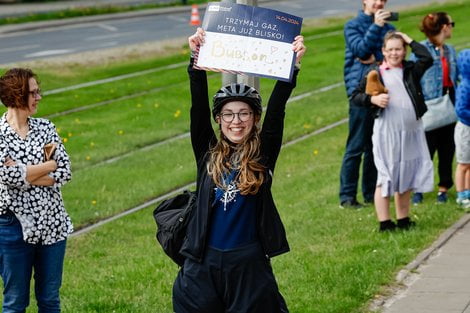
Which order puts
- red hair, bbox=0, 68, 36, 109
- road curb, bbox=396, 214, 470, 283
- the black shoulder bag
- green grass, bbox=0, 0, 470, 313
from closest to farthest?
the black shoulder bag
red hair, bbox=0, 68, 36, 109
green grass, bbox=0, 0, 470, 313
road curb, bbox=396, 214, 470, 283

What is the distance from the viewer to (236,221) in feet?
18.3

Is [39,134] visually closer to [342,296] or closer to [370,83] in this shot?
[342,296]

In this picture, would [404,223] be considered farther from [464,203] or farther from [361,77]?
Answer: [361,77]

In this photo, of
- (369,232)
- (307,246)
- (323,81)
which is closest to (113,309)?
(307,246)

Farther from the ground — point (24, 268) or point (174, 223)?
point (174, 223)

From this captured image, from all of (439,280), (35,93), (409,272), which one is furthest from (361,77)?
(35,93)

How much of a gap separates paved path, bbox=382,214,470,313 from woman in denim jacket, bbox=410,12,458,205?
146 cm

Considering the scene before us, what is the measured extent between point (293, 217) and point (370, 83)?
1.80 metres

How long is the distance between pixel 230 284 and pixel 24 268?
1.68 metres

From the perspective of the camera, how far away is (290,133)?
15.9 metres

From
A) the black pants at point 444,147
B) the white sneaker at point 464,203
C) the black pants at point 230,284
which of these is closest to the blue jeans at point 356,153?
the black pants at point 444,147

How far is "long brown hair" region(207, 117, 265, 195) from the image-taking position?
5.57 m

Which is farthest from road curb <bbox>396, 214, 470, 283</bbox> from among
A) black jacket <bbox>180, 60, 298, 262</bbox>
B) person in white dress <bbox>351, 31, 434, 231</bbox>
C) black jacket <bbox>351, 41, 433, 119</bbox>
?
black jacket <bbox>180, 60, 298, 262</bbox>

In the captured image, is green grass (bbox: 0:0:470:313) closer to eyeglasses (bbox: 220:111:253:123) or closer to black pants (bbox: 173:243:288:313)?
black pants (bbox: 173:243:288:313)
